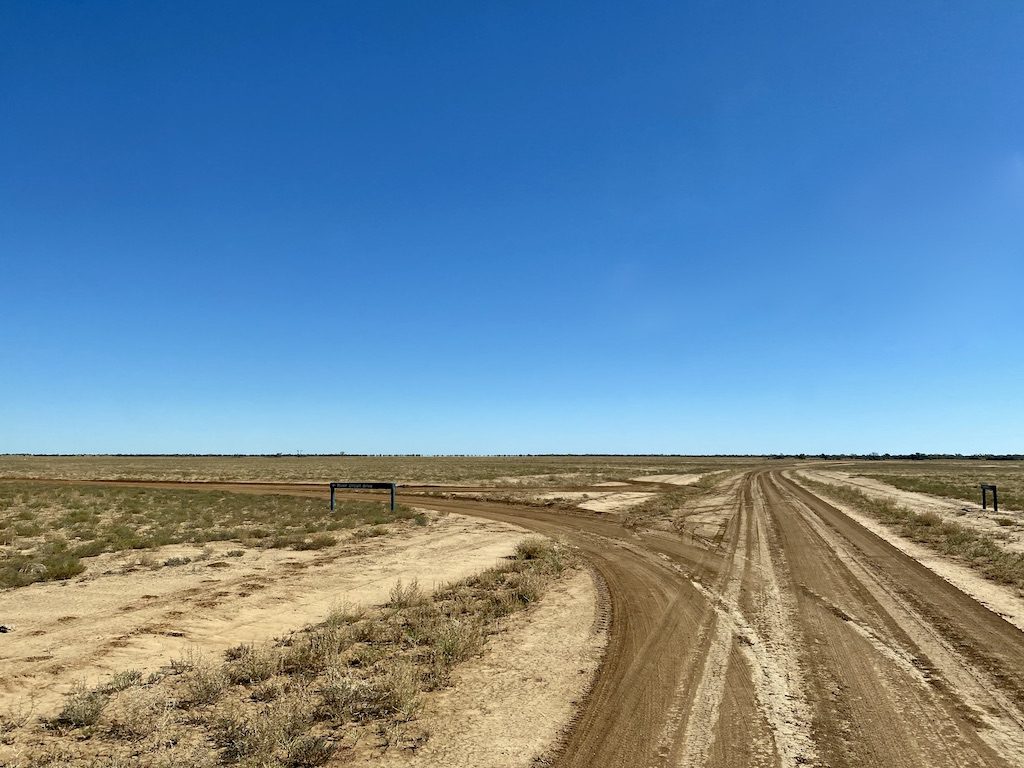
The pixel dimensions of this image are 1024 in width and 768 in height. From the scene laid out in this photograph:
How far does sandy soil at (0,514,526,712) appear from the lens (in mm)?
7402

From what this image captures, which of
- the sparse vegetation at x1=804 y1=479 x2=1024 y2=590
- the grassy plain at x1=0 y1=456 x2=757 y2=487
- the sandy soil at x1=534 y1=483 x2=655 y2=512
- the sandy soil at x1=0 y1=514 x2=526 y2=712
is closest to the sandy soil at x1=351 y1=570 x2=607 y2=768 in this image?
the sandy soil at x1=0 y1=514 x2=526 y2=712

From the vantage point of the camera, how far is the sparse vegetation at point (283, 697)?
5094 millimetres

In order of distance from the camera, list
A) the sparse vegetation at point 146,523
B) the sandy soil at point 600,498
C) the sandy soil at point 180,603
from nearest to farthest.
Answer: the sandy soil at point 180,603 → the sparse vegetation at point 146,523 → the sandy soil at point 600,498

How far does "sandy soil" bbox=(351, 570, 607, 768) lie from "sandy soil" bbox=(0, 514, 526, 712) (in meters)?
3.62

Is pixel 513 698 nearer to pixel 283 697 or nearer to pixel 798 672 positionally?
pixel 283 697

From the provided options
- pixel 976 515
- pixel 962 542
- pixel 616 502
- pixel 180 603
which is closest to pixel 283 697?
pixel 180 603

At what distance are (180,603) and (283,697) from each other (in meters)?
5.58

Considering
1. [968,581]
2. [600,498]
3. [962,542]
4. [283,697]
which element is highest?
[283,697]

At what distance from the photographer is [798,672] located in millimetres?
7023

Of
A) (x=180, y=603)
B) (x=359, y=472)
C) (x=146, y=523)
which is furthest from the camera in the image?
(x=359, y=472)

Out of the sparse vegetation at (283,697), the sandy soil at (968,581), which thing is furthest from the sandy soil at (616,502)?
the sparse vegetation at (283,697)

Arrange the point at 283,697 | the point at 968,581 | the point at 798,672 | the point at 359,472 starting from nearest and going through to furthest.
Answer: the point at 283,697 → the point at 798,672 → the point at 968,581 → the point at 359,472

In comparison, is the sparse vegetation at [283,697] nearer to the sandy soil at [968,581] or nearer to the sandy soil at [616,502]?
the sandy soil at [968,581]

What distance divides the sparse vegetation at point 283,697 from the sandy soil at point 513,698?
284 mm
